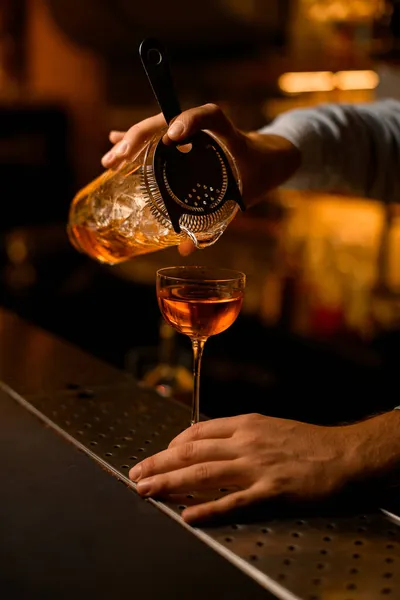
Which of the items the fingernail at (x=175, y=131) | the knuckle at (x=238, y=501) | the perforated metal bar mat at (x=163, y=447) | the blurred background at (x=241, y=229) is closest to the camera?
the perforated metal bar mat at (x=163, y=447)

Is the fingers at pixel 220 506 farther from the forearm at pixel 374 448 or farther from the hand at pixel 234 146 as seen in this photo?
the hand at pixel 234 146

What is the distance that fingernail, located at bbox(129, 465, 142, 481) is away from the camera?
1059 millimetres

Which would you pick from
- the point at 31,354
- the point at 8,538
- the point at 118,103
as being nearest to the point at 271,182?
the point at 31,354

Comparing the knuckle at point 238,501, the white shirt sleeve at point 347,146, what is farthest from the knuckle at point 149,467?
the white shirt sleeve at point 347,146

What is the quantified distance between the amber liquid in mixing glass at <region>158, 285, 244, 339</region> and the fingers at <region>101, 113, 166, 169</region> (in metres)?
0.24

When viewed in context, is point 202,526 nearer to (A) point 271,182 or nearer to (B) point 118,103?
(A) point 271,182

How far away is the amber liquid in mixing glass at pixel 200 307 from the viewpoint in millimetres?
1126

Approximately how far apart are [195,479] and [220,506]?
0.05 meters

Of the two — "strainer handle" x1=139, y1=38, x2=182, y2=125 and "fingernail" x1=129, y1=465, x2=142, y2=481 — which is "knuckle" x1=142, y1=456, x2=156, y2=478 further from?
"strainer handle" x1=139, y1=38, x2=182, y2=125

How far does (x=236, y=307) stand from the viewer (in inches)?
45.6

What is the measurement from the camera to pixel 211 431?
1.05 meters

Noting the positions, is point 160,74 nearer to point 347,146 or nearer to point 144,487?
point 144,487

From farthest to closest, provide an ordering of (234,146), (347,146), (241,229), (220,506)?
1. (241,229)
2. (347,146)
3. (234,146)
4. (220,506)

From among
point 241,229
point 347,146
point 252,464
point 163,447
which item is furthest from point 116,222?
point 241,229
